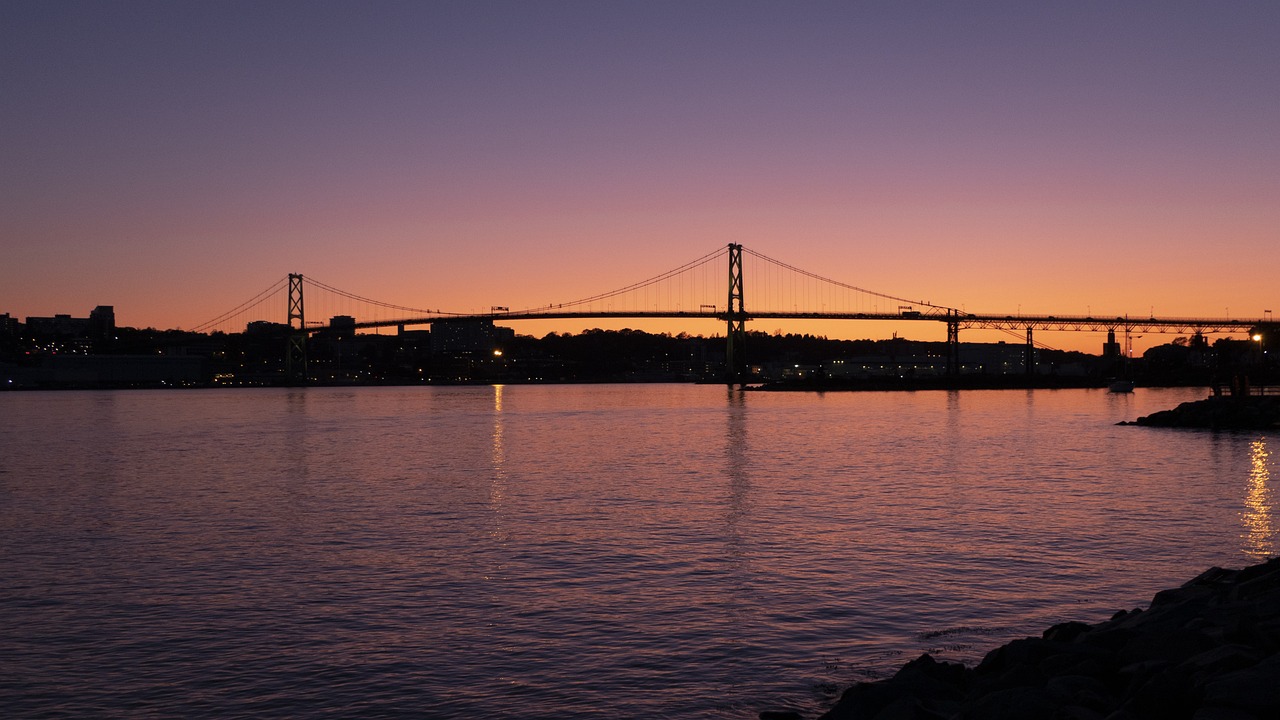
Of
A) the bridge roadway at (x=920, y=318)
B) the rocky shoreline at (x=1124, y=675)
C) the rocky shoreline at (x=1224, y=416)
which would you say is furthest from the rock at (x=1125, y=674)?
the bridge roadway at (x=920, y=318)

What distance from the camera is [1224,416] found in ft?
134

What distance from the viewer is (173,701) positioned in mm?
7164

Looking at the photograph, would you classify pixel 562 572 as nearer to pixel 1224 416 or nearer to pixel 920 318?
pixel 1224 416

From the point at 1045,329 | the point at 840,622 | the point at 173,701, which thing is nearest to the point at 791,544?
the point at 840,622

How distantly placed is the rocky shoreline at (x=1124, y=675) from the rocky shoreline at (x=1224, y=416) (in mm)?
36163

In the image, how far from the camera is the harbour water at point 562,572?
7.62m

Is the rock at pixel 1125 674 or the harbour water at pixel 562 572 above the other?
the rock at pixel 1125 674

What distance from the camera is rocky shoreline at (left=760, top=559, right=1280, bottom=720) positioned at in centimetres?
536

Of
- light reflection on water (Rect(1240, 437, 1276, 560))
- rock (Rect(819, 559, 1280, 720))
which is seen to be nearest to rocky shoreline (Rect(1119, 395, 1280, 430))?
light reflection on water (Rect(1240, 437, 1276, 560))

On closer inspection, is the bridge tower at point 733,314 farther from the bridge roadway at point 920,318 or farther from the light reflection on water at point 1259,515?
the light reflection on water at point 1259,515

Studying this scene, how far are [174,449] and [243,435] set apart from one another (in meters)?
7.46

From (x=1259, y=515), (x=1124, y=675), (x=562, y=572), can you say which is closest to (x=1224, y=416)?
(x=1259, y=515)

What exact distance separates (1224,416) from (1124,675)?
3990cm

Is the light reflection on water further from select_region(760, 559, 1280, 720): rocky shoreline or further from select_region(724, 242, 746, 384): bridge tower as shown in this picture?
select_region(724, 242, 746, 384): bridge tower
